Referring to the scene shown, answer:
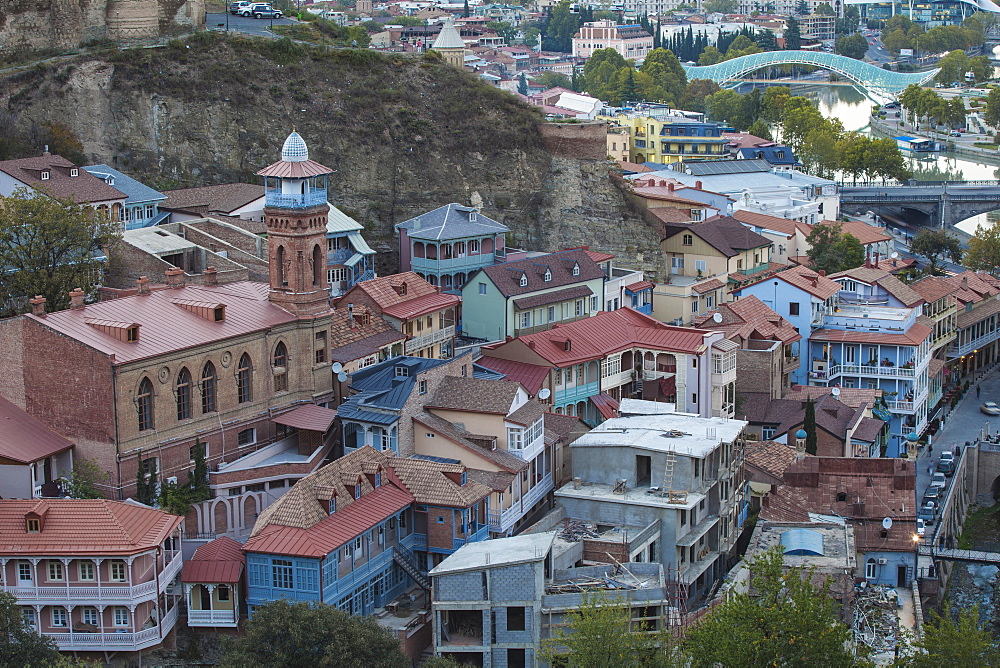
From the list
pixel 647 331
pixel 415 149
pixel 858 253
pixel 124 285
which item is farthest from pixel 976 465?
pixel 124 285

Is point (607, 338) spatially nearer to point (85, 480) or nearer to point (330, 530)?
point (330, 530)

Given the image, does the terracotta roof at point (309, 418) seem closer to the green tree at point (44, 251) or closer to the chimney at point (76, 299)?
the chimney at point (76, 299)

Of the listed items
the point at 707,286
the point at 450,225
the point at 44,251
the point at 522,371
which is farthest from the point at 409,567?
the point at 707,286

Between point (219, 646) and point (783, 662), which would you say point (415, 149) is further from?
point (783, 662)

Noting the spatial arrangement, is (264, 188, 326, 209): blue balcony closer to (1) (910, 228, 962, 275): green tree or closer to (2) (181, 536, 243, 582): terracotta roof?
(2) (181, 536, 243, 582): terracotta roof

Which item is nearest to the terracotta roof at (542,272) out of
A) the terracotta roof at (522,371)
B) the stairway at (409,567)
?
the terracotta roof at (522,371)

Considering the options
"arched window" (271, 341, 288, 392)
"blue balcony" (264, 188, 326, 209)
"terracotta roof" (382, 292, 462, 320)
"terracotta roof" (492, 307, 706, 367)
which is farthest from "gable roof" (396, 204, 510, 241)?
"arched window" (271, 341, 288, 392)
